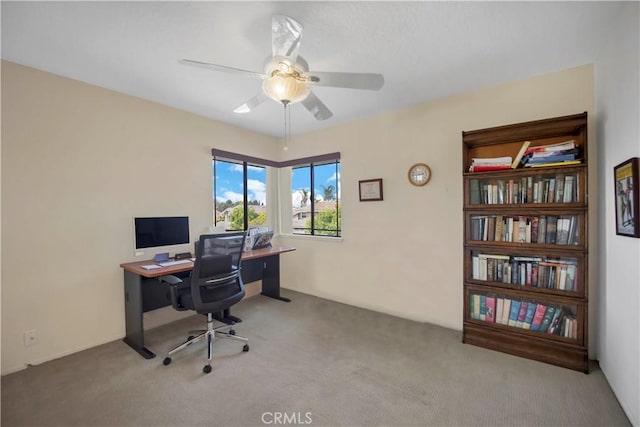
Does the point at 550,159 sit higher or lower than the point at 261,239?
higher

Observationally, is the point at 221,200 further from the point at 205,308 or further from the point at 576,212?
the point at 576,212

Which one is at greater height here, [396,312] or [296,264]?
[296,264]

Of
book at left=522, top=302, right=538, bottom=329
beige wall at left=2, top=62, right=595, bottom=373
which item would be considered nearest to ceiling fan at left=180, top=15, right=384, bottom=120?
beige wall at left=2, top=62, right=595, bottom=373

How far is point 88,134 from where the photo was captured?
8.05 feet

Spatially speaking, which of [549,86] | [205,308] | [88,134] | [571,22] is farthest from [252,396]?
[549,86]

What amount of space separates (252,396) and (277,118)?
2933 millimetres

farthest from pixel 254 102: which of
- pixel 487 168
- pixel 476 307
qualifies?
pixel 476 307

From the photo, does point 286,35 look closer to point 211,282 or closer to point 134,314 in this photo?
point 211,282

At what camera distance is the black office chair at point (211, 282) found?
2.21m

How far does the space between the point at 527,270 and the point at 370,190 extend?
1.75m

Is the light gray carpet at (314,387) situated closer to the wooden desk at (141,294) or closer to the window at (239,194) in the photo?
the wooden desk at (141,294)

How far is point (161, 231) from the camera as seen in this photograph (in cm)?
282

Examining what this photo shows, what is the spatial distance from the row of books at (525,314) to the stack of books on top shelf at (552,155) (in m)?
1.18

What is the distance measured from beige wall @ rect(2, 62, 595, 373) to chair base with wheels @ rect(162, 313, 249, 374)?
31.7 inches
